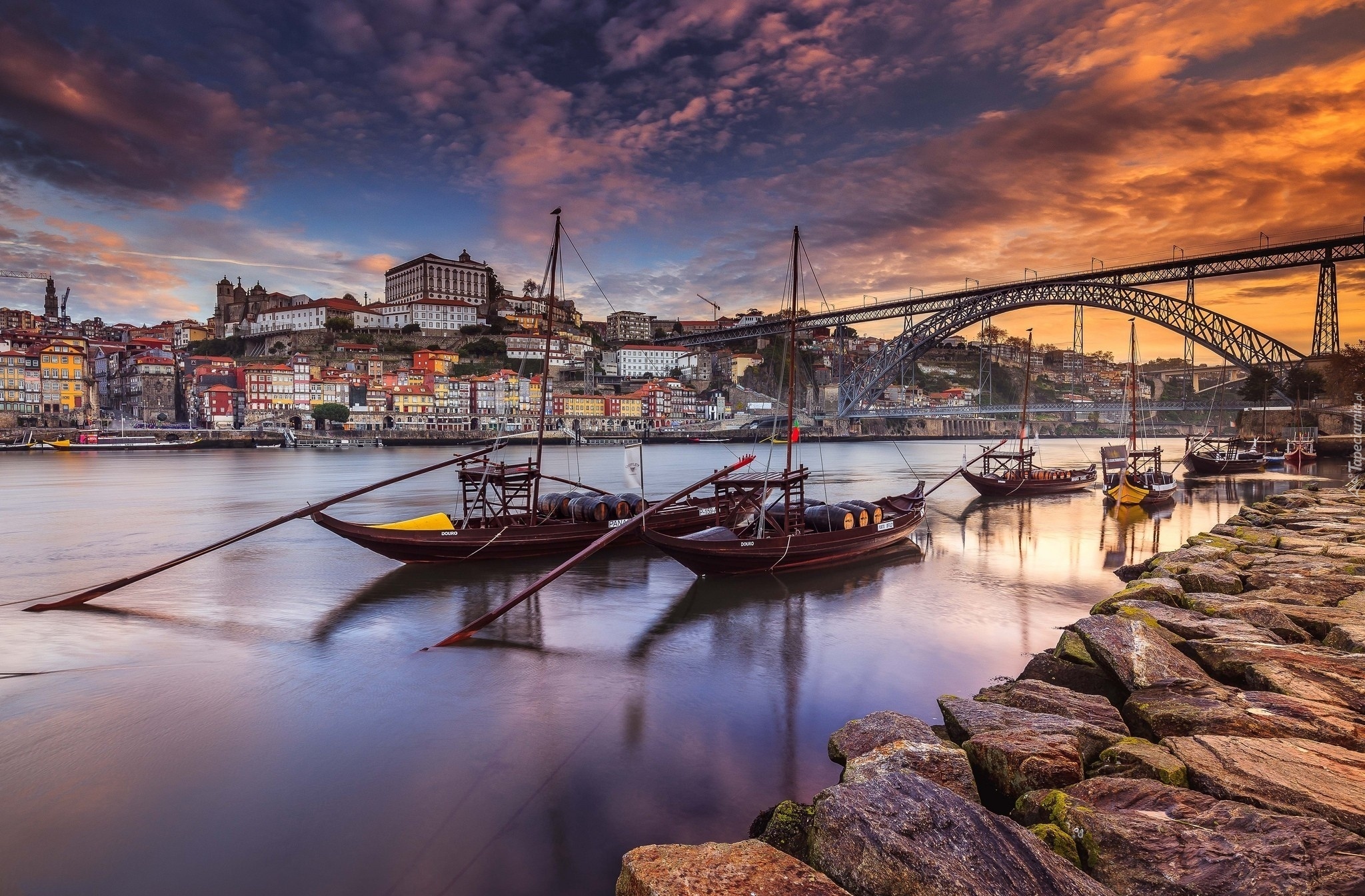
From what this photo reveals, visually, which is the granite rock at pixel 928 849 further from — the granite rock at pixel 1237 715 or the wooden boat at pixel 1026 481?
the wooden boat at pixel 1026 481

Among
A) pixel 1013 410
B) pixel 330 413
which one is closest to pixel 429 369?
pixel 330 413

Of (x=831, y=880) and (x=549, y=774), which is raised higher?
(x=831, y=880)

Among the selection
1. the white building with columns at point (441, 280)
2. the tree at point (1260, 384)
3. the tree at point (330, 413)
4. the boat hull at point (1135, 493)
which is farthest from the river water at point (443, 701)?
the white building with columns at point (441, 280)

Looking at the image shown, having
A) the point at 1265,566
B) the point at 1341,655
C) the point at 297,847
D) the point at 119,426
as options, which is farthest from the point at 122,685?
the point at 119,426

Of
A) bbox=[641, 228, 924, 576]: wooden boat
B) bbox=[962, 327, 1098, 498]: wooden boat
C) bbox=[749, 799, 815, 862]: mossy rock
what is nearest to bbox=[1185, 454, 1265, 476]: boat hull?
bbox=[962, 327, 1098, 498]: wooden boat

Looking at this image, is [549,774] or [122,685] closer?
[549,774]

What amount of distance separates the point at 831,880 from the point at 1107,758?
208 cm

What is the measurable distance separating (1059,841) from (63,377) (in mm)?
99421

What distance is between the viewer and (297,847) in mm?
4539

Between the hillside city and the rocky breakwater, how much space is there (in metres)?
69.9

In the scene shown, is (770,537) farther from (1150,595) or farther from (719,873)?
(719,873)

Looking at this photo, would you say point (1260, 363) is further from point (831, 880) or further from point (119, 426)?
point (119, 426)

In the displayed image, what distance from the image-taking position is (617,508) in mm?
13953

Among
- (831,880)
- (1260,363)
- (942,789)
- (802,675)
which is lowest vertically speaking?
(802,675)
